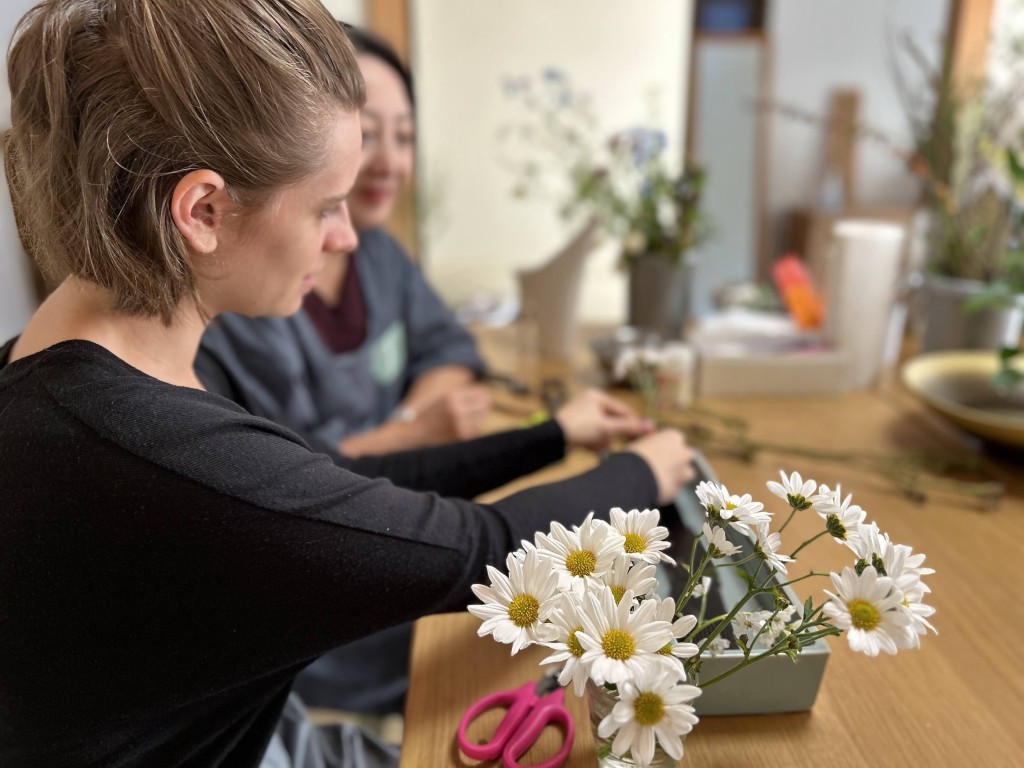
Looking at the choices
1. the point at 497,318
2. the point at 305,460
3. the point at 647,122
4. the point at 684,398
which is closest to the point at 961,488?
the point at 684,398

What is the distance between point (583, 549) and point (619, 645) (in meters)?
0.06

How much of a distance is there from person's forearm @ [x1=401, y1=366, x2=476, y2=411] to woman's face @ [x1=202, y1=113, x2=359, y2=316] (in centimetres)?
66

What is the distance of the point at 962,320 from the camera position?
123 cm

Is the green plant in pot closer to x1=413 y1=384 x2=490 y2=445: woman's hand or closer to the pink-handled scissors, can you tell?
x1=413 y1=384 x2=490 y2=445: woman's hand

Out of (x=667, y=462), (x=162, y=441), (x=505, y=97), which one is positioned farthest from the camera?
(x=505, y=97)

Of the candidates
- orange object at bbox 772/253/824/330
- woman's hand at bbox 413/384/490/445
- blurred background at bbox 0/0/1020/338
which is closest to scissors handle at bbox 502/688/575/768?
woman's hand at bbox 413/384/490/445

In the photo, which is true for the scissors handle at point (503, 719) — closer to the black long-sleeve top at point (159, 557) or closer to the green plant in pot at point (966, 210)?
the black long-sleeve top at point (159, 557)

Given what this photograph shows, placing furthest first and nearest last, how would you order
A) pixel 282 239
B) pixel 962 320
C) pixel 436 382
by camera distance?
pixel 436 382, pixel 962 320, pixel 282 239

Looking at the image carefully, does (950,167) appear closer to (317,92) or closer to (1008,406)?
(1008,406)

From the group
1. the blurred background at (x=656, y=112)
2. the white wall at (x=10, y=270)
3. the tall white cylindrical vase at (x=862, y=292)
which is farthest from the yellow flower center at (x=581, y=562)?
the blurred background at (x=656, y=112)

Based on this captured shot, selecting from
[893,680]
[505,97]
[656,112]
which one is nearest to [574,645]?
[893,680]

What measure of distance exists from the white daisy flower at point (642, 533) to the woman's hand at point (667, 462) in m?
0.33

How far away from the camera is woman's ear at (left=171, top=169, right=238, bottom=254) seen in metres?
0.53

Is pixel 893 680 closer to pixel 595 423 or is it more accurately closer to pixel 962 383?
pixel 595 423
